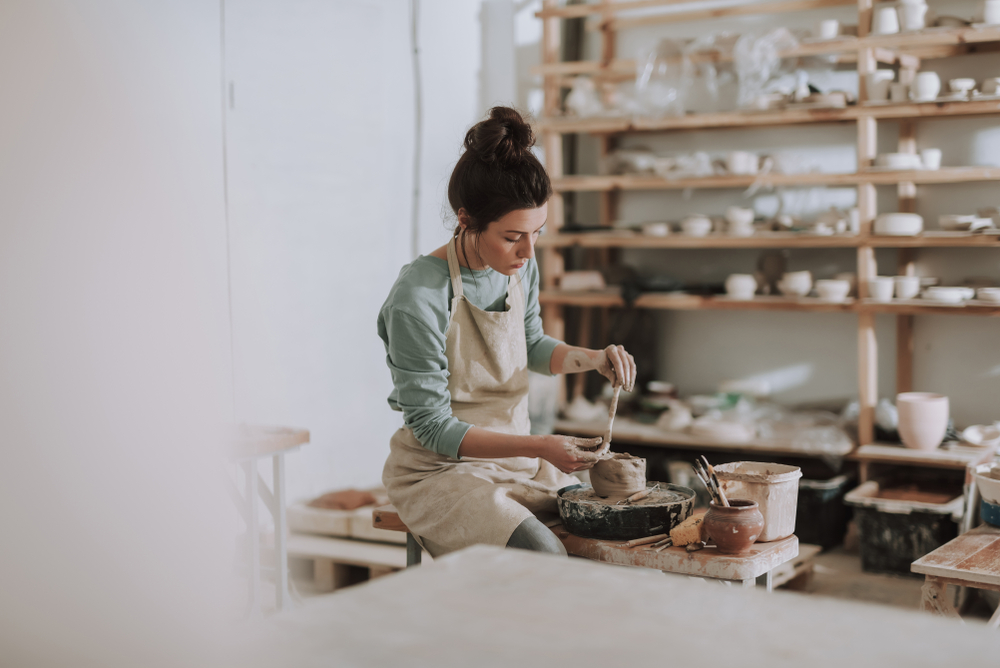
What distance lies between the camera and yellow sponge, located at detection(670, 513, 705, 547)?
2.12 metres

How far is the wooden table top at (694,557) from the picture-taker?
79.2 inches

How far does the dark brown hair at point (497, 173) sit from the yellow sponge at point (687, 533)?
860 mm

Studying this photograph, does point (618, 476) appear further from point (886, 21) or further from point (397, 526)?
point (886, 21)

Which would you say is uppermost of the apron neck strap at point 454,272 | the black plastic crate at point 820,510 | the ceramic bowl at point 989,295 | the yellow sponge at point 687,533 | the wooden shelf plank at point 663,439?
the apron neck strap at point 454,272

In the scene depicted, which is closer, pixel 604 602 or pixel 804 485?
pixel 604 602

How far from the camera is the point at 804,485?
4.12 meters

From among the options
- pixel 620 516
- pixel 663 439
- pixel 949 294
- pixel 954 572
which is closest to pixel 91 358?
pixel 620 516

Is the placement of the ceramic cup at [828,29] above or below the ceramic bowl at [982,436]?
above

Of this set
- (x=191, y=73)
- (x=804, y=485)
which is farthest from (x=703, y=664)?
(x=804, y=485)

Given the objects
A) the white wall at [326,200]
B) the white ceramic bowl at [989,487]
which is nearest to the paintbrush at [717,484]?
the white ceramic bowl at [989,487]

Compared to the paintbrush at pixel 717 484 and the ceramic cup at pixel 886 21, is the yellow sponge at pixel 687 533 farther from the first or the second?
the ceramic cup at pixel 886 21

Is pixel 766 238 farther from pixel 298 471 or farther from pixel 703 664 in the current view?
pixel 703 664

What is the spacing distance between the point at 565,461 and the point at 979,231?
258 cm

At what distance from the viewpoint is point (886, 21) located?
4035mm
